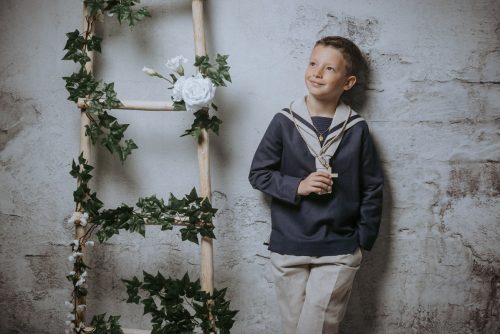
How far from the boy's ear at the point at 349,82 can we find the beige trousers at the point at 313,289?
26.1 inches

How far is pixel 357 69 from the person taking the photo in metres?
1.99

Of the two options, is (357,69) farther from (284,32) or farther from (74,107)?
(74,107)

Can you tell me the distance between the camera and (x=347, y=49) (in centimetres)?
184

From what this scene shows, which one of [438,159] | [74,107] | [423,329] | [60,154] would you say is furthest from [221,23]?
[423,329]

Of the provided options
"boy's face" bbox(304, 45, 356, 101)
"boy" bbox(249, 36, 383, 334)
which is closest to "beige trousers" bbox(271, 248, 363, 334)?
"boy" bbox(249, 36, 383, 334)

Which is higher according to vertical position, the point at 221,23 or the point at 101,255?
the point at 221,23

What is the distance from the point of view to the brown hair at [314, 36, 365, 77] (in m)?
1.82

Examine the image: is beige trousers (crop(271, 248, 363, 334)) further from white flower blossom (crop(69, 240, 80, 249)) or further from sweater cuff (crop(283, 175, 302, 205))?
white flower blossom (crop(69, 240, 80, 249))

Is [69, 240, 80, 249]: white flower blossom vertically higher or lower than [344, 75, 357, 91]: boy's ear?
lower

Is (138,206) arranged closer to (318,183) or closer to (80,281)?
(80,281)

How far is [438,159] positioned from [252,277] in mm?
1001

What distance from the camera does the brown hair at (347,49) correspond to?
5.96 feet

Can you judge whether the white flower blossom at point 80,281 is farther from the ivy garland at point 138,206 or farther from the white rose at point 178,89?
the white rose at point 178,89

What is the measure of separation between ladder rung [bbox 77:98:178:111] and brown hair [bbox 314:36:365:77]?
26.3 inches
